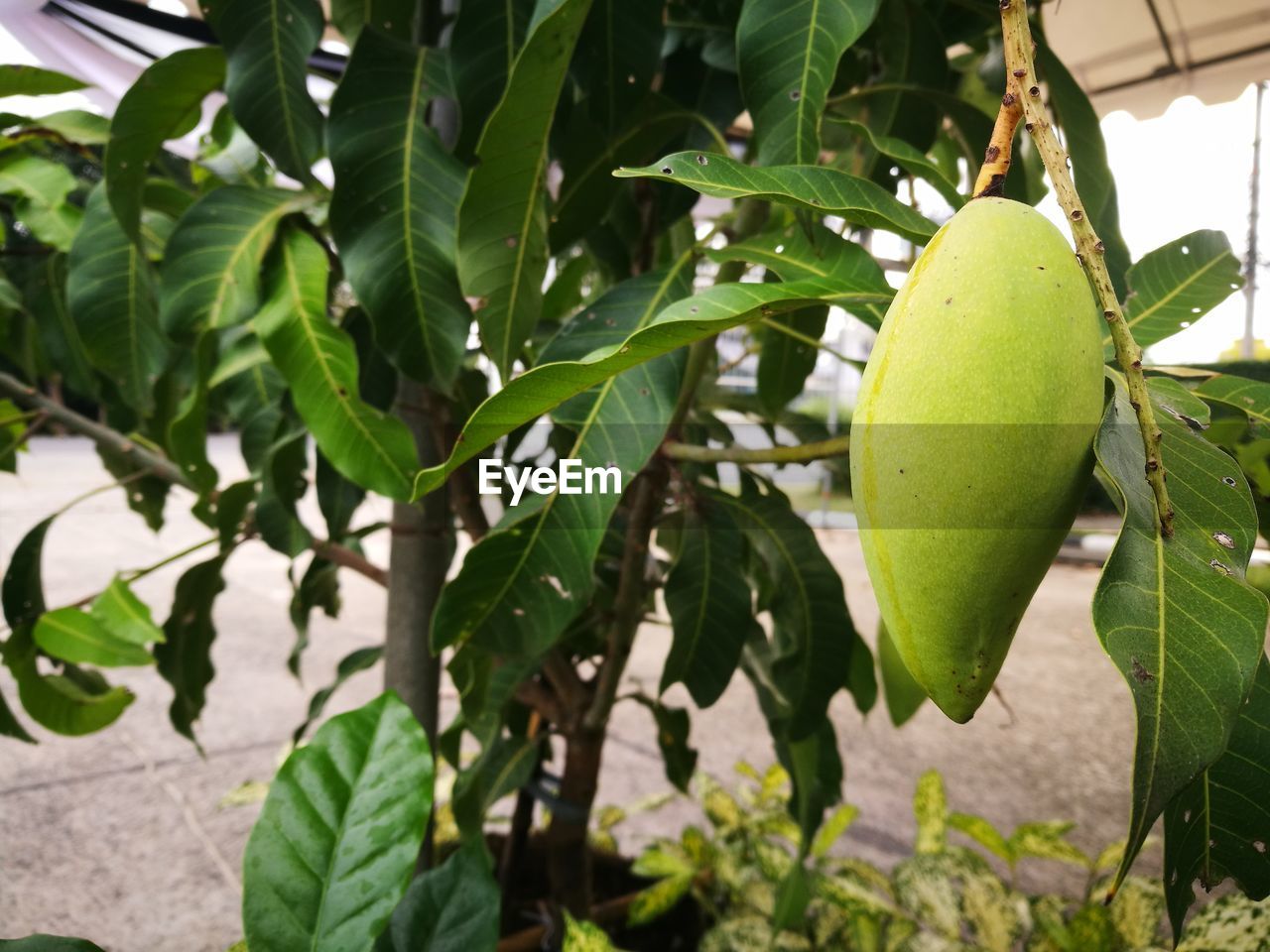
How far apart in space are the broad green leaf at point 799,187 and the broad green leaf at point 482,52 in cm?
20

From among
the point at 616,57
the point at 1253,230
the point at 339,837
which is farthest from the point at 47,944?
the point at 1253,230

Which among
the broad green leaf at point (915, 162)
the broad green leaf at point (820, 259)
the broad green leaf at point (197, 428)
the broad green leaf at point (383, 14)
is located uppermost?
the broad green leaf at point (915, 162)

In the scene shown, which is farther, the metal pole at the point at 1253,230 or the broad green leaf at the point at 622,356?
the metal pole at the point at 1253,230

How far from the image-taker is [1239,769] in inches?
9.0

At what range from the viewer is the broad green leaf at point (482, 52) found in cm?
41

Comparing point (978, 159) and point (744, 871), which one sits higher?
point (978, 159)

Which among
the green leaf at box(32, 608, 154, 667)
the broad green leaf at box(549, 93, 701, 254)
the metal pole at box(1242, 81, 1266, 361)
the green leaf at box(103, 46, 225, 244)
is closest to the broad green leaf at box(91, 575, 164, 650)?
the green leaf at box(32, 608, 154, 667)

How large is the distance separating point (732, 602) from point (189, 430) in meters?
0.36

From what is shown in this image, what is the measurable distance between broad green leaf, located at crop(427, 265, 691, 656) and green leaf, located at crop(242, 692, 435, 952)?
0.21 ft

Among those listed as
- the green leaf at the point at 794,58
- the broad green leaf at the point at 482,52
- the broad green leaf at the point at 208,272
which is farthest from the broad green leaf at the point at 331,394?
the green leaf at the point at 794,58

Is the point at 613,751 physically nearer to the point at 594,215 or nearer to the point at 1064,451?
the point at 594,215

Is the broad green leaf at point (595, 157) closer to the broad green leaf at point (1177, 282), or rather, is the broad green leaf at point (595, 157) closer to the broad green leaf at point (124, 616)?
the broad green leaf at point (1177, 282)

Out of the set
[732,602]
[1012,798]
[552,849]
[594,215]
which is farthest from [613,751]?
[594,215]

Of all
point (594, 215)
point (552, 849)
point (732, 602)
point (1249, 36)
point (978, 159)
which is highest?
point (1249, 36)
